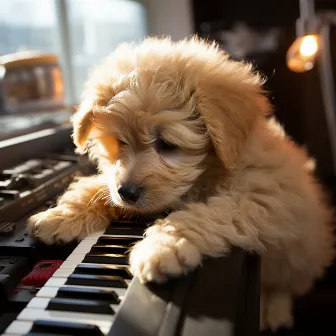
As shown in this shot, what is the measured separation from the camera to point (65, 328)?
2.01ft

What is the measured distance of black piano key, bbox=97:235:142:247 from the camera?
0.89 meters

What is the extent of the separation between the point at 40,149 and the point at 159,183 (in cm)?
60

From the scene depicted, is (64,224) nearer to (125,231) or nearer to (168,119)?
(125,231)

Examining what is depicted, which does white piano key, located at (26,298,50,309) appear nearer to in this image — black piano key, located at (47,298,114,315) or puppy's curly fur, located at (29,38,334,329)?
black piano key, located at (47,298,114,315)

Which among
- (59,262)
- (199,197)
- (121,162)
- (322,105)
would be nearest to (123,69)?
(121,162)

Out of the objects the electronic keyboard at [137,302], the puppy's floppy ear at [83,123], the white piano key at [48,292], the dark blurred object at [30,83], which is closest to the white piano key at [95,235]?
the electronic keyboard at [137,302]

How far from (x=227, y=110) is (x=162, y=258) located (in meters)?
0.44

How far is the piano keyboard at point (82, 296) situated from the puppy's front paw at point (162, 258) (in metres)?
0.03

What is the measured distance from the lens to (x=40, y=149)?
1472 mm

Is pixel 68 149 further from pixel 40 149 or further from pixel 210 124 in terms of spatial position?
pixel 210 124

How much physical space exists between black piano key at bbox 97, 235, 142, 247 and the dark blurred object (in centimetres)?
118

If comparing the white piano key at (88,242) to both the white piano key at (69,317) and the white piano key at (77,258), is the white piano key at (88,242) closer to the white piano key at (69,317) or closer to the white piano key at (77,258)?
the white piano key at (77,258)

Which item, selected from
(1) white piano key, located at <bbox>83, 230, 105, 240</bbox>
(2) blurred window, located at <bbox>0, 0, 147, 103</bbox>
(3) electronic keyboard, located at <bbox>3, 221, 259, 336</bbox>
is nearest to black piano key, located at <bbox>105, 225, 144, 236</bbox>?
(1) white piano key, located at <bbox>83, 230, 105, 240</bbox>

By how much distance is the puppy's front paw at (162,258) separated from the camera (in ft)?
2.33
